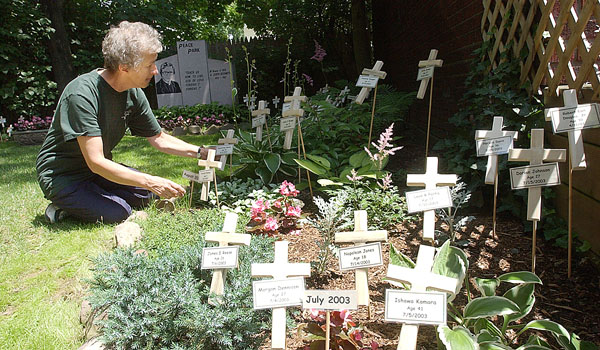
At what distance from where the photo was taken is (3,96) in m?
8.88

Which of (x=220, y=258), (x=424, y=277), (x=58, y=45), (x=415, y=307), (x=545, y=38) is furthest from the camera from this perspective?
(x=58, y=45)

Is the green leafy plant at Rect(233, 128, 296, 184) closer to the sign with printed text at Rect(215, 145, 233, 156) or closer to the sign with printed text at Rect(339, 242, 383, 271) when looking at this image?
the sign with printed text at Rect(215, 145, 233, 156)

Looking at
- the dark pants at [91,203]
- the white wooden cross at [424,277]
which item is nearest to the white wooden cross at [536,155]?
the white wooden cross at [424,277]

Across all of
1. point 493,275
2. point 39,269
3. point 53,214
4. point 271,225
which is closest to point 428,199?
point 493,275

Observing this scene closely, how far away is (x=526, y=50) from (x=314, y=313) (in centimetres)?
249

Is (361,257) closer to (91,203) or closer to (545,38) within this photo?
(545,38)

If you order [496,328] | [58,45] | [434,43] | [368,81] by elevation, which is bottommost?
[496,328]

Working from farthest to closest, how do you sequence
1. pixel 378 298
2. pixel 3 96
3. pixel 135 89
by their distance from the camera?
pixel 3 96 < pixel 135 89 < pixel 378 298

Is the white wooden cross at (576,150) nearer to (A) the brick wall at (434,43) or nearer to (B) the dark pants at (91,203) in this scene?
(A) the brick wall at (434,43)

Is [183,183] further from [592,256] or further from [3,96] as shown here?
[3,96]

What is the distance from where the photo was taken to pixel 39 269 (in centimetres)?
269

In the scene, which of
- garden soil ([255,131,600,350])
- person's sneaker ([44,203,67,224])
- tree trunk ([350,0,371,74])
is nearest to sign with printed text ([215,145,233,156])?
garden soil ([255,131,600,350])

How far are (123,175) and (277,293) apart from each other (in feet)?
5.64

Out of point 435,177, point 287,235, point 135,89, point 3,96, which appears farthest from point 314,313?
point 3,96
